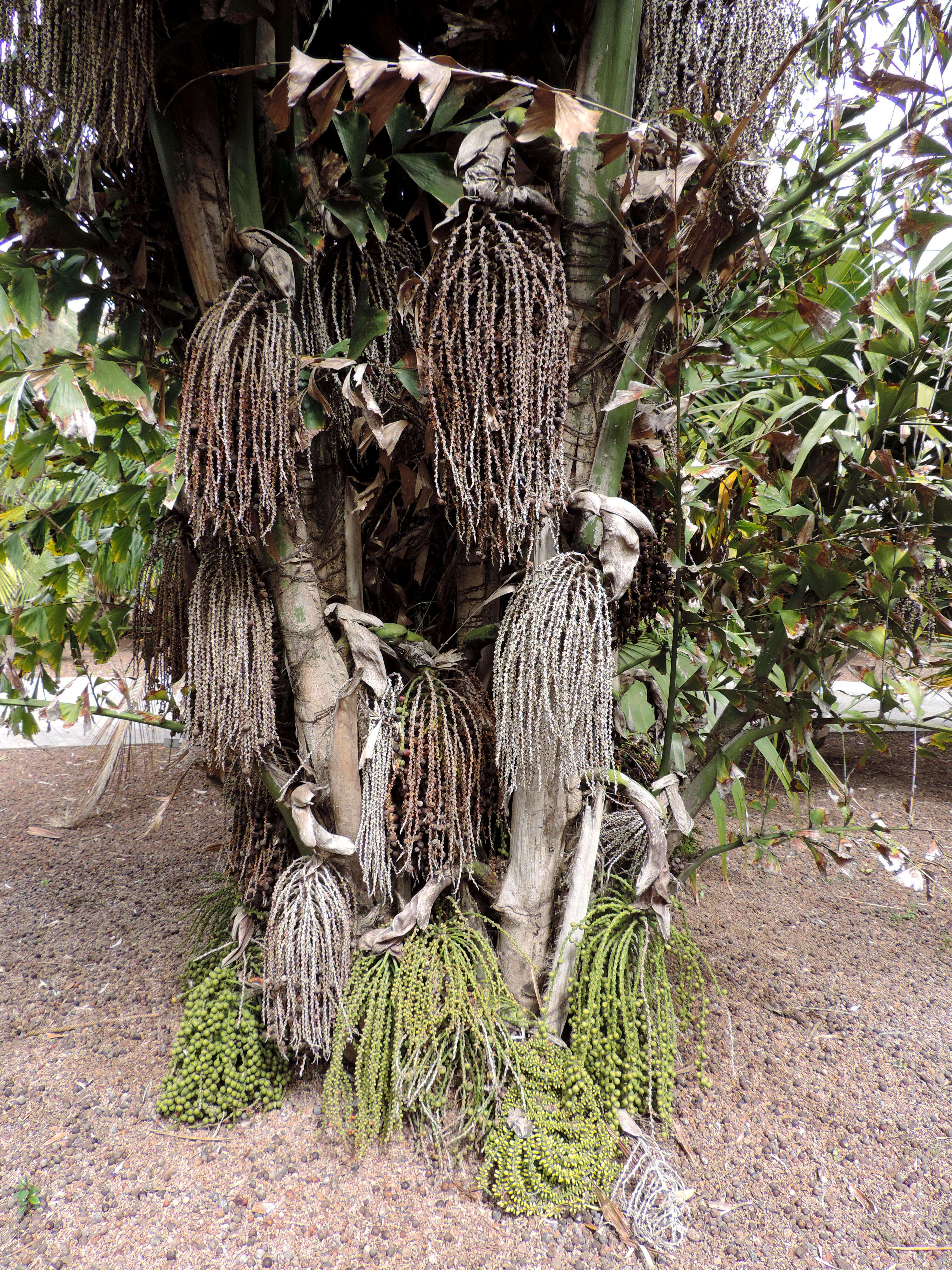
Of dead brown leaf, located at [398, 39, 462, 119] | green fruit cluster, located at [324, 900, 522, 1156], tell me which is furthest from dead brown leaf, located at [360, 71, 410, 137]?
green fruit cluster, located at [324, 900, 522, 1156]

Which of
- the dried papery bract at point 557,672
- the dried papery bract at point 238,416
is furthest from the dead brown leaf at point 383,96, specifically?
the dried papery bract at point 557,672

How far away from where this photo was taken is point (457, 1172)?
1616mm

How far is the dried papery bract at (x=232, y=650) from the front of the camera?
154cm

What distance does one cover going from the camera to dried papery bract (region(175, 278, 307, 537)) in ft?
4.23

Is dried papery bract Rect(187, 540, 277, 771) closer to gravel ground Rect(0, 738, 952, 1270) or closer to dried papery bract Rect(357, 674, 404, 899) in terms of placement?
dried papery bract Rect(357, 674, 404, 899)

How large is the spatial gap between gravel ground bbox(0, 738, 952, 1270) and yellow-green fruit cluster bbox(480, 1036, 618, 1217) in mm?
43

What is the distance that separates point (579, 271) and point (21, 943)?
273 cm

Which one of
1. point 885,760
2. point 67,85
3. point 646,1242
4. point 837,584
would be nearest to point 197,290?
point 67,85

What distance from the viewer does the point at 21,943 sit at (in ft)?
8.19

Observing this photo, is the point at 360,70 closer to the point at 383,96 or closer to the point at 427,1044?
the point at 383,96

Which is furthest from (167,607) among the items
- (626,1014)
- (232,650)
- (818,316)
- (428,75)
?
(818,316)

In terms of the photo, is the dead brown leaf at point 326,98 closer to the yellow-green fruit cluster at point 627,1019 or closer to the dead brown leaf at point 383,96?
the dead brown leaf at point 383,96

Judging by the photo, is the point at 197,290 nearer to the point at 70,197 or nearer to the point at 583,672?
the point at 70,197

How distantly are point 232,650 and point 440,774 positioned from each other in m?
0.53
